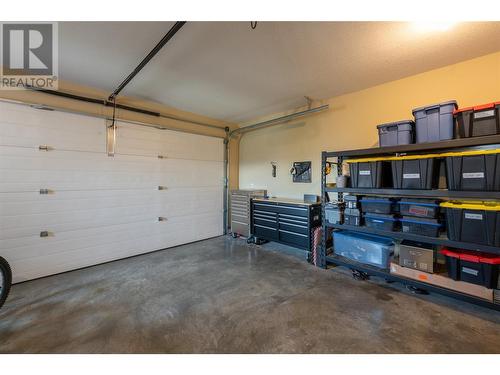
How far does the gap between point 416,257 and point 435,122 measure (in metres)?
1.44

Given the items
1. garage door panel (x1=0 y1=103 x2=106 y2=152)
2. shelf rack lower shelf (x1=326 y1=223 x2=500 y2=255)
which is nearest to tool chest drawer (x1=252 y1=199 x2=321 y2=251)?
shelf rack lower shelf (x1=326 y1=223 x2=500 y2=255)

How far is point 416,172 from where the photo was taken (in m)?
2.15

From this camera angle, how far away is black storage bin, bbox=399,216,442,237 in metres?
2.07

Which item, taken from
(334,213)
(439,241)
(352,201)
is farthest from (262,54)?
(439,241)

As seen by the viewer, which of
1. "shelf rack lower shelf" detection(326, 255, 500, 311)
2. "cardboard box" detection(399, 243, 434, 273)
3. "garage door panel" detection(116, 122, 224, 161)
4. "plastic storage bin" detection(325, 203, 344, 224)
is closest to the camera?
"shelf rack lower shelf" detection(326, 255, 500, 311)

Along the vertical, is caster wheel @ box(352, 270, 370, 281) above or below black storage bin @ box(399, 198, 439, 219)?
below

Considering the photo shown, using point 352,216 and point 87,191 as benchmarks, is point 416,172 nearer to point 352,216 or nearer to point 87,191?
point 352,216

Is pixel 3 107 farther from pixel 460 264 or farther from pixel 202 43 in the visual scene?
pixel 460 264

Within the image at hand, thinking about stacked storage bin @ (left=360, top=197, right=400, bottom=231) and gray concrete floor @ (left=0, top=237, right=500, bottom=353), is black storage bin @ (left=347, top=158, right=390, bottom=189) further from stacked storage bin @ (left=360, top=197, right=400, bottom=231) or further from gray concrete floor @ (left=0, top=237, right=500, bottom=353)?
gray concrete floor @ (left=0, top=237, right=500, bottom=353)

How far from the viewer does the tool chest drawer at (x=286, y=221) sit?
318 cm

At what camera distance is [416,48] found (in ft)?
7.08

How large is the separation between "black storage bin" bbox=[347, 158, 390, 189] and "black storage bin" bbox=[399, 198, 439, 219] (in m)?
0.32

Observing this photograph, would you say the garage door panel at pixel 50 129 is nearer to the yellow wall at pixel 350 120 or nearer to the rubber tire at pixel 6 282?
the rubber tire at pixel 6 282
